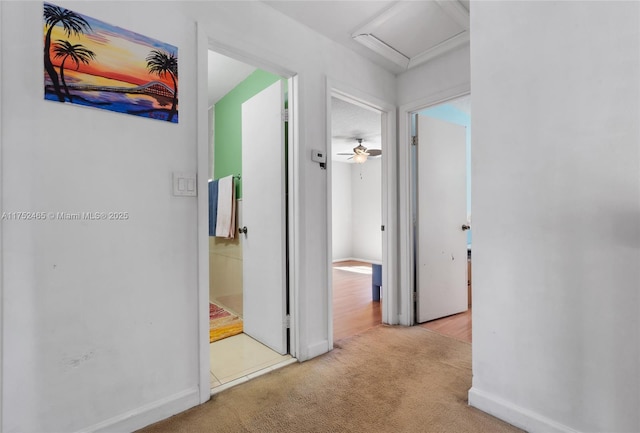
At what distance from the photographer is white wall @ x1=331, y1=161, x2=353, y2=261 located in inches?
283

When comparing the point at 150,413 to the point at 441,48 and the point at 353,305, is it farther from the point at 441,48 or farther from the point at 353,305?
the point at 441,48

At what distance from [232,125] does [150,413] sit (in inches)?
105

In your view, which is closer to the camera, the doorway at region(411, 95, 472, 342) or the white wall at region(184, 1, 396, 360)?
the white wall at region(184, 1, 396, 360)

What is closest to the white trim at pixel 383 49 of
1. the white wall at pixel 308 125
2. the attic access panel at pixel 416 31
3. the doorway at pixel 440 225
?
the attic access panel at pixel 416 31

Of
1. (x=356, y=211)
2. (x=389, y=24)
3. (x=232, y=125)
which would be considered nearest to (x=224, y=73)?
(x=232, y=125)

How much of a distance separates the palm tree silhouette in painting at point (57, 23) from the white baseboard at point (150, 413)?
1.44m

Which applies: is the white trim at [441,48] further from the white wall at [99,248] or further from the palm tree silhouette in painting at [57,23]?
the palm tree silhouette in painting at [57,23]

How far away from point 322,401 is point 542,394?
3.45 feet

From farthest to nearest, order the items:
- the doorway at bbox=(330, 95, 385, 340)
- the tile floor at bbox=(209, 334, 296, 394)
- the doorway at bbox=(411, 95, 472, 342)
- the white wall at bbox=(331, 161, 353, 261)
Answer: the white wall at bbox=(331, 161, 353, 261)
the doorway at bbox=(330, 95, 385, 340)
the doorway at bbox=(411, 95, 472, 342)
the tile floor at bbox=(209, 334, 296, 394)

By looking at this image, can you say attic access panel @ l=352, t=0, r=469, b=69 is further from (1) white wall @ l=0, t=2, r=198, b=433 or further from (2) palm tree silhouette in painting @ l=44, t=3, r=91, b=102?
(2) palm tree silhouette in painting @ l=44, t=3, r=91, b=102

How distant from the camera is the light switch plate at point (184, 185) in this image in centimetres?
155

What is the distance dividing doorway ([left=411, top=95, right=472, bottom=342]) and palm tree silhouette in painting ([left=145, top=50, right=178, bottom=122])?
2.09m

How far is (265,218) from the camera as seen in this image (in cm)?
233

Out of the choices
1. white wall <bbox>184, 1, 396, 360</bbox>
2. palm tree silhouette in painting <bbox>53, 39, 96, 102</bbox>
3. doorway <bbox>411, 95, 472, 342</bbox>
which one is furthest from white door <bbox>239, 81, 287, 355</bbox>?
doorway <bbox>411, 95, 472, 342</bbox>
